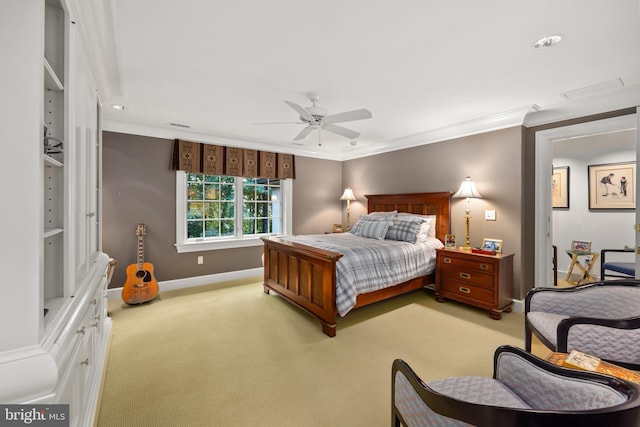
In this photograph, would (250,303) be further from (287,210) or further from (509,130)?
(509,130)

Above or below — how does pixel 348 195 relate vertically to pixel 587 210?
above

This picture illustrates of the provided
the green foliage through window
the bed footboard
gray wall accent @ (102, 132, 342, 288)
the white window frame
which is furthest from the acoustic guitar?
the bed footboard

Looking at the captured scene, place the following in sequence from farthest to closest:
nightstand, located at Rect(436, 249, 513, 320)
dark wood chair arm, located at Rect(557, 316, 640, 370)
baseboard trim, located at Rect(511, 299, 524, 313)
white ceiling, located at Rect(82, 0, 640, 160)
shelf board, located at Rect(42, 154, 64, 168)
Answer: baseboard trim, located at Rect(511, 299, 524, 313) → nightstand, located at Rect(436, 249, 513, 320) → white ceiling, located at Rect(82, 0, 640, 160) → dark wood chair arm, located at Rect(557, 316, 640, 370) → shelf board, located at Rect(42, 154, 64, 168)

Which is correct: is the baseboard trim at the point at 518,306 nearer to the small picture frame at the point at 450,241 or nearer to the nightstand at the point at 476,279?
the nightstand at the point at 476,279

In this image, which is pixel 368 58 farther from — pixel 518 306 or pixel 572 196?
pixel 572 196

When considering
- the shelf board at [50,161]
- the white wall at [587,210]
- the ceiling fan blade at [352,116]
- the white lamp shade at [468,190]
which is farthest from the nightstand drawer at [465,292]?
the shelf board at [50,161]

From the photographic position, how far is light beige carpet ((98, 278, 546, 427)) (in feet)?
5.64

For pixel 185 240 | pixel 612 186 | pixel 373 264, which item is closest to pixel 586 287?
pixel 373 264

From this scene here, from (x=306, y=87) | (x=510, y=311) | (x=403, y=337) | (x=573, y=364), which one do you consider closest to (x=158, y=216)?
(x=306, y=87)

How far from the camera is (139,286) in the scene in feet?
11.4

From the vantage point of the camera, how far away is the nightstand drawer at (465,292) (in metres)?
3.20

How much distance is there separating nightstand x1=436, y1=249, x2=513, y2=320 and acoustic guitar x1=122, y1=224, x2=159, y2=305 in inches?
151

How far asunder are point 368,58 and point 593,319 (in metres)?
2.27

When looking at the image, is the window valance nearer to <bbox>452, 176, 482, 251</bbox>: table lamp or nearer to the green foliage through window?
the green foliage through window
